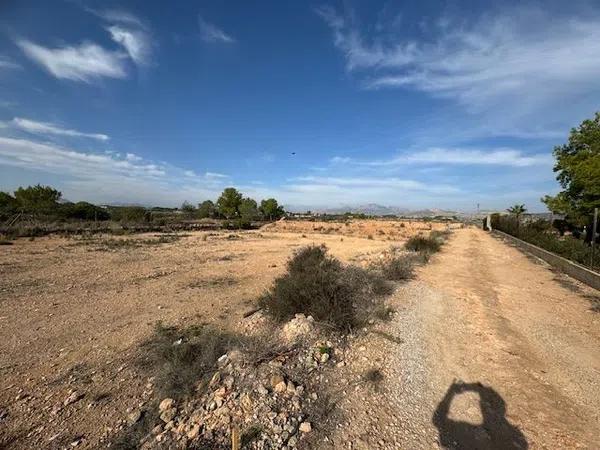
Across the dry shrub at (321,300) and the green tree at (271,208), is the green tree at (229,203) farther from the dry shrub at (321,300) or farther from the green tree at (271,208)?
the dry shrub at (321,300)

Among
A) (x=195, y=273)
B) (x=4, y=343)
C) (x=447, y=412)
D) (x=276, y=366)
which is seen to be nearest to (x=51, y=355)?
(x=4, y=343)

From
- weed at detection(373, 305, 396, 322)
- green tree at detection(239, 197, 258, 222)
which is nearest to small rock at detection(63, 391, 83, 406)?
weed at detection(373, 305, 396, 322)

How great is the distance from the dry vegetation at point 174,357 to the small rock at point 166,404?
0.10 feet

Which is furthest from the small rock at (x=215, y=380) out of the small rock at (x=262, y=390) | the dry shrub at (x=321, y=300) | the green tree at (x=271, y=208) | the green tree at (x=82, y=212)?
the green tree at (x=271, y=208)

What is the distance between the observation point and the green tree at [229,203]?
79625 millimetres

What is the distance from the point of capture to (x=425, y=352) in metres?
6.03

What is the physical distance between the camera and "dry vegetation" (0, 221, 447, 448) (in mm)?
4168

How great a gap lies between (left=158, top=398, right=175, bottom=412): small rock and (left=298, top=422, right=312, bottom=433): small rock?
67.4 inches

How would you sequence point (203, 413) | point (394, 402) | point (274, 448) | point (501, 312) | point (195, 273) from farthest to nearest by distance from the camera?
point (195, 273) → point (501, 312) → point (394, 402) → point (203, 413) → point (274, 448)

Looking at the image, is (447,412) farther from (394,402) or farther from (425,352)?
(425,352)

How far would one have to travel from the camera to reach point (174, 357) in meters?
5.55

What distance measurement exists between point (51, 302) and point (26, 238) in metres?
21.8

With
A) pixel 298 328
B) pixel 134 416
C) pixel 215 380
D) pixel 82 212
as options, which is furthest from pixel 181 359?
pixel 82 212

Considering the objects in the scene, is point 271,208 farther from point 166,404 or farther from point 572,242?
point 166,404
